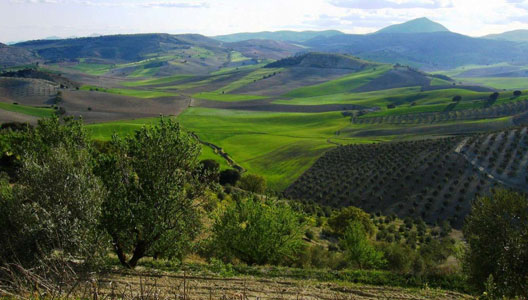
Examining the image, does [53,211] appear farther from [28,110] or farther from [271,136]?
[28,110]

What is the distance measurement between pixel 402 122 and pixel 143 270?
145208 millimetres

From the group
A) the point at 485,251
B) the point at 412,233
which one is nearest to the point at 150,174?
the point at 485,251

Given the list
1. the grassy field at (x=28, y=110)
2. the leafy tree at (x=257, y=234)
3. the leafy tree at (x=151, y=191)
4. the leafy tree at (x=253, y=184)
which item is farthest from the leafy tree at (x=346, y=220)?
the grassy field at (x=28, y=110)

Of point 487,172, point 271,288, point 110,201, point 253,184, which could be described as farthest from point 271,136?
point 271,288

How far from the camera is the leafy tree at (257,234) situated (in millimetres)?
27719

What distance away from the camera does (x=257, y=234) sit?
90.9 ft

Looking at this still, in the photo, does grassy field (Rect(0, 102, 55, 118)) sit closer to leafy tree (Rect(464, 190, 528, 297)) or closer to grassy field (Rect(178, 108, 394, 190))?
grassy field (Rect(178, 108, 394, 190))

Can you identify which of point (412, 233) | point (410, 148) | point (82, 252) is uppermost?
point (82, 252)

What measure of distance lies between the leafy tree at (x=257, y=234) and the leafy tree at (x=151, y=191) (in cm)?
645

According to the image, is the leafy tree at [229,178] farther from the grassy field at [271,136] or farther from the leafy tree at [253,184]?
the grassy field at [271,136]

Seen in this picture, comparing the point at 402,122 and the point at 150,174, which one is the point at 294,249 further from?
the point at 402,122

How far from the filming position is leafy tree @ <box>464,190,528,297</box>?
18.4 m

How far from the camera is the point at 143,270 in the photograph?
21.5 metres

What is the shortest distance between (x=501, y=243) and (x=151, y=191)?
762 inches
